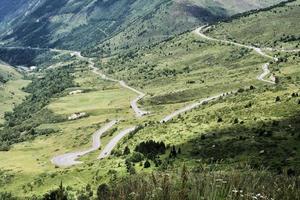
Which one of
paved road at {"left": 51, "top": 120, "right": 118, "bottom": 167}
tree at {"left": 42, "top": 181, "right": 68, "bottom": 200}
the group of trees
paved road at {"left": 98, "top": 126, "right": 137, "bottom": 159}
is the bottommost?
paved road at {"left": 51, "top": 120, "right": 118, "bottom": 167}

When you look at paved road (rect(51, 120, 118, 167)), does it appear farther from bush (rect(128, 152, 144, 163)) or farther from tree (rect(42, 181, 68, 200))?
tree (rect(42, 181, 68, 200))

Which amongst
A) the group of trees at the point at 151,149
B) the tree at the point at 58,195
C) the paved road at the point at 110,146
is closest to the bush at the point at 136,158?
the group of trees at the point at 151,149

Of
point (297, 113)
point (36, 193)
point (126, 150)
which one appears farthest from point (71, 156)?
point (297, 113)

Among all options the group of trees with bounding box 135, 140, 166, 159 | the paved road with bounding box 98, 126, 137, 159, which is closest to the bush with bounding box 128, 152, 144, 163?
the group of trees with bounding box 135, 140, 166, 159

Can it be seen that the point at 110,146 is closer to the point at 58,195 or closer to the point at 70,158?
the point at 70,158

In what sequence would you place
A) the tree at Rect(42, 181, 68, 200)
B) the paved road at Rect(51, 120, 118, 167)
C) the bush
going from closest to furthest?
the tree at Rect(42, 181, 68, 200) < the bush < the paved road at Rect(51, 120, 118, 167)

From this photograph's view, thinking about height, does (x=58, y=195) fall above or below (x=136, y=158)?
above

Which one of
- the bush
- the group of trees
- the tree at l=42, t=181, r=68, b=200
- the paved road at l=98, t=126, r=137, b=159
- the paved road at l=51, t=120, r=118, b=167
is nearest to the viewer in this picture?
the tree at l=42, t=181, r=68, b=200

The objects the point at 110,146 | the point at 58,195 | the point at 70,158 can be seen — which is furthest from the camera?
the point at 110,146

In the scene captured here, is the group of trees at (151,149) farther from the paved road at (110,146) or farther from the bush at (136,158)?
the paved road at (110,146)

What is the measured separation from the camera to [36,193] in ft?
404

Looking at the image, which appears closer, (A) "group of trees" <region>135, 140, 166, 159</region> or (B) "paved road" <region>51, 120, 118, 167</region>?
(A) "group of trees" <region>135, 140, 166, 159</region>

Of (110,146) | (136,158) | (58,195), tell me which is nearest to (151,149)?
(136,158)

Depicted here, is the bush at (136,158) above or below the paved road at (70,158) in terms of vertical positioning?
above
